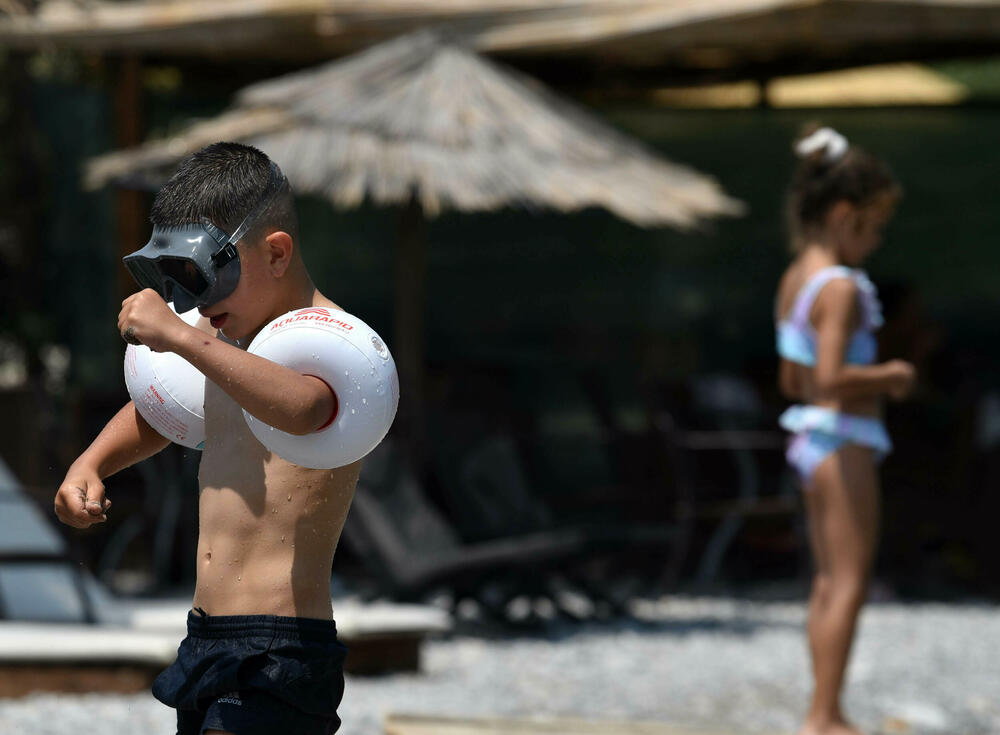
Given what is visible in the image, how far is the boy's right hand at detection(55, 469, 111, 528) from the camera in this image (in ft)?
8.89

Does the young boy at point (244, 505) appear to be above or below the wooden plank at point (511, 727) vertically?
above

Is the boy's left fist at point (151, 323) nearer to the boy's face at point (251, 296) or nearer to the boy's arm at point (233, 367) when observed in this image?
the boy's arm at point (233, 367)

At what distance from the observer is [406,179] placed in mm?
7750

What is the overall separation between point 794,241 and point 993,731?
1919mm

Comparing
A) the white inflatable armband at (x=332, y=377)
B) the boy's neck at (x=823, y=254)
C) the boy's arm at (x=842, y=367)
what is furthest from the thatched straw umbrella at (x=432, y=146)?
the white inflatable armband at (x=332, y=377)

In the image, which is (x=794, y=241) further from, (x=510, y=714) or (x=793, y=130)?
(x=793, y=130)

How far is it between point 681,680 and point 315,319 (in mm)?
4343

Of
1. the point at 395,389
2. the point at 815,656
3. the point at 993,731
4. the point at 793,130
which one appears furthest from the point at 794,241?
the point at 793,130

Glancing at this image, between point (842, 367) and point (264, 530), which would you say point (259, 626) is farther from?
point (842, 367)

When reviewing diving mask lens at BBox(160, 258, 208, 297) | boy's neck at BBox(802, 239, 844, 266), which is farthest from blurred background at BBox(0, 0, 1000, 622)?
diving mask lens at BBox(160, 258, 208, 297)

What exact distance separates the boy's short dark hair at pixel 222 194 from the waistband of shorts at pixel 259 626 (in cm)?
61

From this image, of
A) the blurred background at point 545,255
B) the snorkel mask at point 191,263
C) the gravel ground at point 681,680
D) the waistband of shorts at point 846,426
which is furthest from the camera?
the blurred background at point 545,255

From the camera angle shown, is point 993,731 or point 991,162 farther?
point 991,162

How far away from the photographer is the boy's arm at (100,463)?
2.72 m
